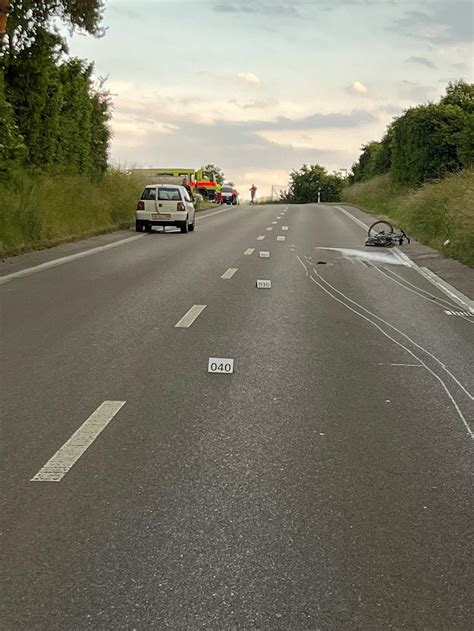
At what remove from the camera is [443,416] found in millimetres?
6594

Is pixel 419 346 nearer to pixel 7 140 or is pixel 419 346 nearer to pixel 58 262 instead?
pixel 58 262

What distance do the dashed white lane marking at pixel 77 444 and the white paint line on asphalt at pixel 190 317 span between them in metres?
3.62

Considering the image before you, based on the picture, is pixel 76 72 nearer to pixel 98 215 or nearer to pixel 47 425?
pixel 98 215

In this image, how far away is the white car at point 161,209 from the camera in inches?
1082

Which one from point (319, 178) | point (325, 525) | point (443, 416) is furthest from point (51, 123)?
point (319, 178)

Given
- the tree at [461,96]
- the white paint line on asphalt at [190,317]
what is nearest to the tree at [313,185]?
the tree at [461,96]

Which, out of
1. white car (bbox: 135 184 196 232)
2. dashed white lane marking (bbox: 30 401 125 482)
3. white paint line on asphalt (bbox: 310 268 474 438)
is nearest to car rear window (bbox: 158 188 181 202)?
white car (bbox: 135 184 196 232)

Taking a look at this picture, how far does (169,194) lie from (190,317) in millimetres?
17409

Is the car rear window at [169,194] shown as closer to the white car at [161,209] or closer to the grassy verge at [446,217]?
the white car at [161,209]

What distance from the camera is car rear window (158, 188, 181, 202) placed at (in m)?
Answer: 27.6

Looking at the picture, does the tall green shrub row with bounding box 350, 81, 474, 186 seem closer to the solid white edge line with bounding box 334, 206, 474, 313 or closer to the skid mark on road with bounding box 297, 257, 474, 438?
the solid white edge line with bounding box 334, 206, 474, 313

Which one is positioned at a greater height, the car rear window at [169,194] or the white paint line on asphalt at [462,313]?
the white paint line on asphalt at [462,313]

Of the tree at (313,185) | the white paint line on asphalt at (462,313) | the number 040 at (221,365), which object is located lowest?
the tree at (313,185)

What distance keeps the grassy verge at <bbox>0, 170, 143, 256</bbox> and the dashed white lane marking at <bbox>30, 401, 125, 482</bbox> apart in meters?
12.2
